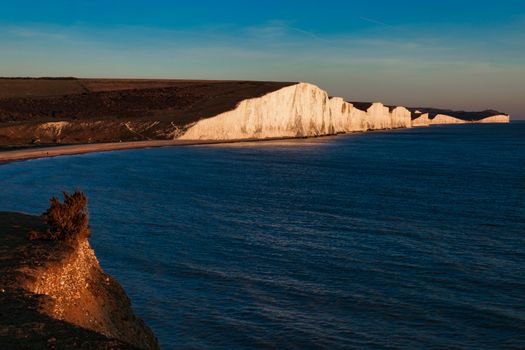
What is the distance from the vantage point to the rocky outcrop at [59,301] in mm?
9078

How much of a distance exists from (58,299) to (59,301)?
136 millimetres

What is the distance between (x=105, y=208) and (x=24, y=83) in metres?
153

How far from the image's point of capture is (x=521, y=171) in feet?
201

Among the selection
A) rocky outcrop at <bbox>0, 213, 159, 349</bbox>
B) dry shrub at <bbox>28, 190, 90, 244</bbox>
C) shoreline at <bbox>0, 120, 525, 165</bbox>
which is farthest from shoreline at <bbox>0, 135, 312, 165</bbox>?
rocky outcrop at <bbox>0, 213, 159, 349</bbox>

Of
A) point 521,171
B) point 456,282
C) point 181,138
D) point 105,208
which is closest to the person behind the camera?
point 456,282

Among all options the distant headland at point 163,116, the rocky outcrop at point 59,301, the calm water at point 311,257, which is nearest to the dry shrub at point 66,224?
the rocky outcrop at point 59,301

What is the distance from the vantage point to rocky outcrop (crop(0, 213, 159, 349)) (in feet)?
29.8

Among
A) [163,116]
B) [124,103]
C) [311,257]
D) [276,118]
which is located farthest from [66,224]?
[124,103]

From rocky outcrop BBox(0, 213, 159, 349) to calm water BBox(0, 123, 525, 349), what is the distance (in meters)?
1.96

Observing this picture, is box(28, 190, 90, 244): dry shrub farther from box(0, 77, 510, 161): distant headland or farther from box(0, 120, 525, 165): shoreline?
box(0, 77, 510, 161): distant headland

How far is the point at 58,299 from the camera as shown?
11.6 metres

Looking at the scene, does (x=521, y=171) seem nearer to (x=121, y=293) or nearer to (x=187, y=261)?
(x=187, y=261)

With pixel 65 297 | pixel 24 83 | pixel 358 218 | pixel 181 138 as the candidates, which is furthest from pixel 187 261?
pixel 24 83

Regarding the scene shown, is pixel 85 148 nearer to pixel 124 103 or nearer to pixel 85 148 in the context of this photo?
pixel 85 148
